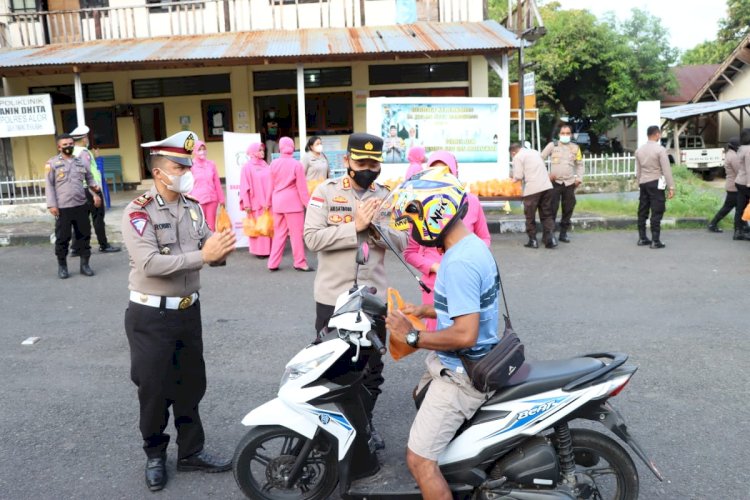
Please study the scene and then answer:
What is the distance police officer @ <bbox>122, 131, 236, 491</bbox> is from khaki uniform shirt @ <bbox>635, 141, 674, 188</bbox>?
810 cm

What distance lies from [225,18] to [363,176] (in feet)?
48.0

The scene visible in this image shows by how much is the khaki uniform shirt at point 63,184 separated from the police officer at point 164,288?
224 inches

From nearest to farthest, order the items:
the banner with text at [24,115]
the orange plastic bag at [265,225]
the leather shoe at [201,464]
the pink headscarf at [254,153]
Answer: the leather shoe at [201,464]
the orange plastic bag at [265,225]
the pink headscarf at [254,153]
the banner with text at [24,115]

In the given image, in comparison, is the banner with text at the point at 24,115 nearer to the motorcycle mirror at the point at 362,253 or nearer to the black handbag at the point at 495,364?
the motorcycle mirror at the point at 362,253

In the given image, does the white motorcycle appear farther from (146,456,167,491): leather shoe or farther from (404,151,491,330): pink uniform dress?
(404,151,491,330): pink uniform dress

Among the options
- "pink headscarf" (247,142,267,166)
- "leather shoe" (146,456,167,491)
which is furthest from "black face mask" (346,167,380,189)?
"pink headscarf" (247,142,267,166)

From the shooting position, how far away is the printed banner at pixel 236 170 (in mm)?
10578

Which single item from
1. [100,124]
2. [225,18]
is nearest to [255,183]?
[225,18]

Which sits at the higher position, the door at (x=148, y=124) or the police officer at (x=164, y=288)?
the door at (x=148, y=124)

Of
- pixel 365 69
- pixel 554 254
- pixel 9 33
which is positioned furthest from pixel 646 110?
pixel 9 33

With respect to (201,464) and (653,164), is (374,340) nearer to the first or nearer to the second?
(201,464)

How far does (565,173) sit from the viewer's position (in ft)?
35.1

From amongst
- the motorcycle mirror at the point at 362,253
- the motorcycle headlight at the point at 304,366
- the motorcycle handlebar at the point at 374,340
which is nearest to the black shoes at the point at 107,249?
the motorcycle mirror at the point at 362,253

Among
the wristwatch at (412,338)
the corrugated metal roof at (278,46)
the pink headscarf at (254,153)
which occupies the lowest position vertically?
the wristwatch at (412,338)
